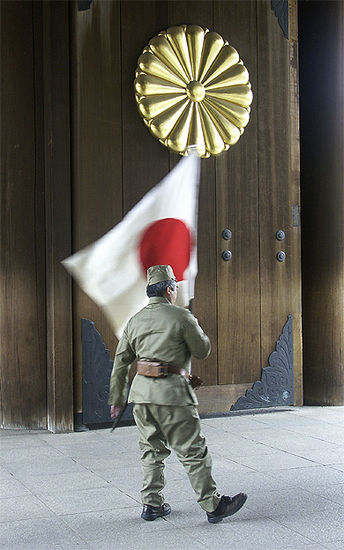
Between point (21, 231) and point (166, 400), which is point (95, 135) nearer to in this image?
point (21, 231)

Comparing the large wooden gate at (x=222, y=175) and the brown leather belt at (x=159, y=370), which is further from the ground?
the large wooden gate at (x=222, y=175)

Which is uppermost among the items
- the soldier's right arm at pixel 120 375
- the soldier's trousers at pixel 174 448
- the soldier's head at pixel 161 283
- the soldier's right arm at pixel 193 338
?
the soldier's head at pixel 161 283

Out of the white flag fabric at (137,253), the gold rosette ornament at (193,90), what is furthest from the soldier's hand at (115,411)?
the gold rosette ornament at (193,90)

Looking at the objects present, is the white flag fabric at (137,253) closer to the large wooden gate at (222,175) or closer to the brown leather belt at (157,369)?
the large wooden gate at (222,175)

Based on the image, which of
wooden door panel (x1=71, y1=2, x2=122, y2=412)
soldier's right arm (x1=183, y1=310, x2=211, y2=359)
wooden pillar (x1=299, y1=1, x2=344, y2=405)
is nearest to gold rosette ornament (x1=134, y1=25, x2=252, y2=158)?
wooden door panel (x1=71, y1=2, x2=122, y2=412)

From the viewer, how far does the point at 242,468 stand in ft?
14.3

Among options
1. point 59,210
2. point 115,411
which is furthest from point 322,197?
point 115,411

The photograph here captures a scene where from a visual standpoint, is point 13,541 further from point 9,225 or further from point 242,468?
point 9,225

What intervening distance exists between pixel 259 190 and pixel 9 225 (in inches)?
77.1

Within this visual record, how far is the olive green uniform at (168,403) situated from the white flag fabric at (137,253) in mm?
1708

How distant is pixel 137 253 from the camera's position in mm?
5309

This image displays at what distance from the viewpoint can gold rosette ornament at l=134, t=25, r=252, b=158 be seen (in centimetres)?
562

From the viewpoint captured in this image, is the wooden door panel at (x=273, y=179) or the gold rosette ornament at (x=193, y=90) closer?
the gold rosette ornament at (x=193, y=90)

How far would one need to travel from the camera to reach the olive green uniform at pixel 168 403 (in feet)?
11.3
